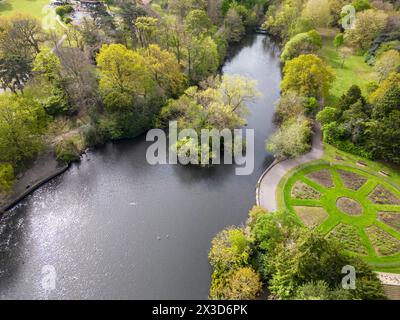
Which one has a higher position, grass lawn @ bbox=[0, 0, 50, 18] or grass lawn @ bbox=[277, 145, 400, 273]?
grass lawn @ bbox=[0, 0, 50, 18]

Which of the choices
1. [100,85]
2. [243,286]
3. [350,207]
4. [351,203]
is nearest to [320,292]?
[243,286]

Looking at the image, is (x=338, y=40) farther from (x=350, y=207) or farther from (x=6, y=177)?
(x=6, y=177)

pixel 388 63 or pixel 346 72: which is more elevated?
pixel 388 63

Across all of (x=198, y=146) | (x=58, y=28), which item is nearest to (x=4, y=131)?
(x=198, y=146)

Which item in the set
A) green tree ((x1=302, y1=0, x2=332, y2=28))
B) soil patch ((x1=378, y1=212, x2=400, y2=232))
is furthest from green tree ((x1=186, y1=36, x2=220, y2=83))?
soil patch ((x1=378, y1=212, x2=400, y2=232))

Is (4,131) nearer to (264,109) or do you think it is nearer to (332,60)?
(264,109)

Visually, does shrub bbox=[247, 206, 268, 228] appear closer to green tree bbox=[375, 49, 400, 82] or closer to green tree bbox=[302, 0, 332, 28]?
green tree bbox=[375, 49, 400, 82]
